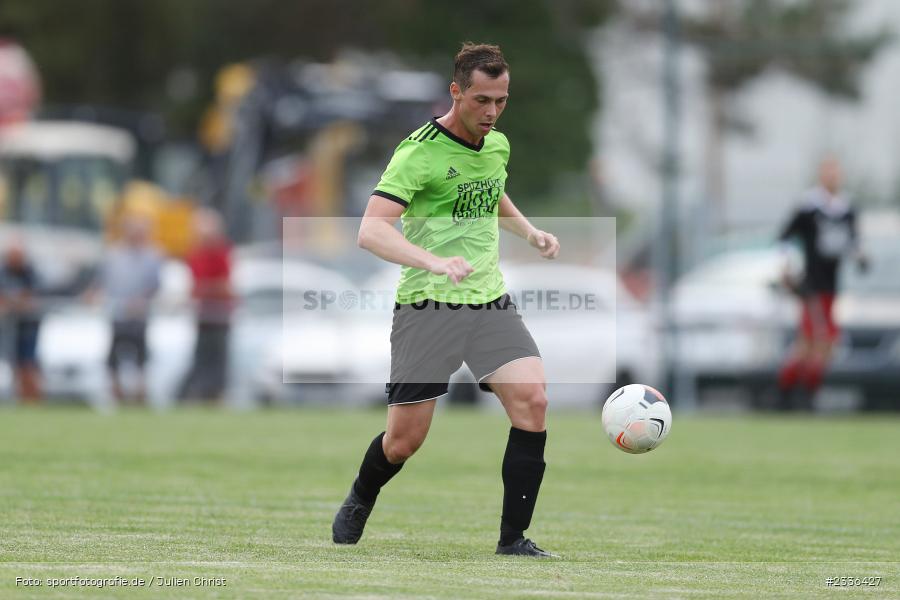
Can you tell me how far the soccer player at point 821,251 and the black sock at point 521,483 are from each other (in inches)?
430

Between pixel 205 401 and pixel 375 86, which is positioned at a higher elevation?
pixel 375 86

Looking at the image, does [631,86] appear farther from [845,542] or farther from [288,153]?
[845,542]

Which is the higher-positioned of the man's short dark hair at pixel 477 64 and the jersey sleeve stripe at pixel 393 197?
the man's short dark hair at pixel 477 64

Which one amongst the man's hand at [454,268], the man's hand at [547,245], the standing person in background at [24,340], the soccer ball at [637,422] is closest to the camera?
the man's hand at [454,268]

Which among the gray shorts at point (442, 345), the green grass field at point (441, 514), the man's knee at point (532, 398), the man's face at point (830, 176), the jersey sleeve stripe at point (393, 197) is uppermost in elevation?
the man's face at point (830, 176)

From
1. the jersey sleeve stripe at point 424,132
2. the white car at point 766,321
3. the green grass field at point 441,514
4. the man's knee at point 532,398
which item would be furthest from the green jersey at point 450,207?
the white car at point 766,321

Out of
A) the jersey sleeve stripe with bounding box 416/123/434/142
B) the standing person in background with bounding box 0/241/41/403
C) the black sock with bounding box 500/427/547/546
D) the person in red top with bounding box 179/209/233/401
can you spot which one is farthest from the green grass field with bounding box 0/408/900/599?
the standing person in background with bounding box 0/241/41/403

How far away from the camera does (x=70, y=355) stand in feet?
64.5

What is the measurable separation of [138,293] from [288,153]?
10505 millimetres

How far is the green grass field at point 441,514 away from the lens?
21.0 feet

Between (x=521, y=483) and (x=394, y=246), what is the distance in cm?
121

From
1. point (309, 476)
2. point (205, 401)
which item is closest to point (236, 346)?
point (205, 401)

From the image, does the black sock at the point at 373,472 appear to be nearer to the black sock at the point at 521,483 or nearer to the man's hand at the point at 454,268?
the black sock at the point at 521,483

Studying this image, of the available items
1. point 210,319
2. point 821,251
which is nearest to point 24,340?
point 210,319
